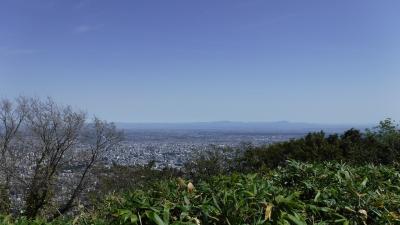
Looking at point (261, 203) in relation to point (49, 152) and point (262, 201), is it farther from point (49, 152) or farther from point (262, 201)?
point (49, 152)

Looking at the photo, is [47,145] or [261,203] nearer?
[261,203]

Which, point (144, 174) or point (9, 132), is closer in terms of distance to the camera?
point (144, 174)

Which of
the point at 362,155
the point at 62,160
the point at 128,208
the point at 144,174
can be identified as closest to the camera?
the point at 128,208

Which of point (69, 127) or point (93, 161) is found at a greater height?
point (69, 127)

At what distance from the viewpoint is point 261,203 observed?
2721mm

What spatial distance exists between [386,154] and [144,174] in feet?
35.1

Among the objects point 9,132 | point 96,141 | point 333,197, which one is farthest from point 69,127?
point 333,197

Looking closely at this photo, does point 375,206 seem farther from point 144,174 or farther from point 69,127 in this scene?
point 69,127

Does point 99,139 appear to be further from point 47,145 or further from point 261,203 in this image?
point 261,203

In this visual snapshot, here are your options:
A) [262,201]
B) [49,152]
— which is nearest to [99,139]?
[49,152]

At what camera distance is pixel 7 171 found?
25.2 m

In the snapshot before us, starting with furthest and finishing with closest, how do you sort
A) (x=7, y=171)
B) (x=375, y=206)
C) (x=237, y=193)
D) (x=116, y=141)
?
(x=116, y=141)
(x=7, y=171)
(x=375, y=206)
(x=237, y=193)

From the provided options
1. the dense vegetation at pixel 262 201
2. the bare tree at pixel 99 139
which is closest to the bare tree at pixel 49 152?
the bare tree at pixel 99 139

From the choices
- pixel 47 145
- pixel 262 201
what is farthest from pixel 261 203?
pixel 47 145
